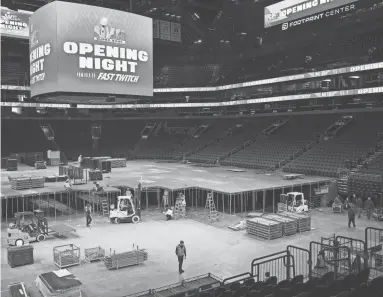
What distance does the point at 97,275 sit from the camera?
16.2 metres

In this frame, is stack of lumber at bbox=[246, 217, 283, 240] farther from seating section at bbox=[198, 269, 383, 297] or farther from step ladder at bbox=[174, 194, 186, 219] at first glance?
seating section at bbox=[198, 269, 383, 297]

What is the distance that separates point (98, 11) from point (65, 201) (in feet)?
61.9

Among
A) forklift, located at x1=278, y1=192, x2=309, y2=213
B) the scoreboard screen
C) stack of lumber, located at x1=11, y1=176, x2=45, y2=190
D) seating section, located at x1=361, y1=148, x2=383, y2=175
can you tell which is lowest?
forklift, located at x1=278, y1=192, x2=309, y2=213

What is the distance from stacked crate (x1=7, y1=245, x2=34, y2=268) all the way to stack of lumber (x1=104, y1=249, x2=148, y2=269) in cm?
335

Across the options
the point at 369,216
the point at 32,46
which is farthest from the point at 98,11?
the point at 369,216

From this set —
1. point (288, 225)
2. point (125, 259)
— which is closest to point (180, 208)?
point (288, 225)

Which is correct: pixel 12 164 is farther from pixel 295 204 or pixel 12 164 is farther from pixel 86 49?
pixel 295 204

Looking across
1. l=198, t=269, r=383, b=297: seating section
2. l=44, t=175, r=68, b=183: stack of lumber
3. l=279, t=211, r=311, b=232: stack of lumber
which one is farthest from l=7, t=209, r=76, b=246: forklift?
l=198, t=269, r=383, b=297: seating section

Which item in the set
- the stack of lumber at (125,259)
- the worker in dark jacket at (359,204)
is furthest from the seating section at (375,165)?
the stack of lumber at (125,259)

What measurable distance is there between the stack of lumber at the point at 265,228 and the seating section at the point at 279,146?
65.5 feet

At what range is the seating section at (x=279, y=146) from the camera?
142 feet

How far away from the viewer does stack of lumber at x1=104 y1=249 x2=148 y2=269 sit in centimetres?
1677

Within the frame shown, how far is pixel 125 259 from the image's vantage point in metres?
17.0

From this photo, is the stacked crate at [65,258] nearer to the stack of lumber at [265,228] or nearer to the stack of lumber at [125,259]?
the stack of lumber at [125,259]
